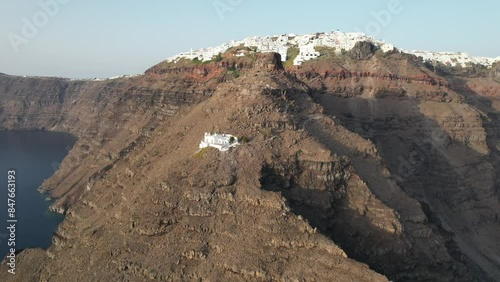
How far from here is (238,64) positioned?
121 metres

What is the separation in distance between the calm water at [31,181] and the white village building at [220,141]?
144 ft

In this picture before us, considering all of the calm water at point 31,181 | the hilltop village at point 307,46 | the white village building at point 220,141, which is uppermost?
the white village building at point 220,141

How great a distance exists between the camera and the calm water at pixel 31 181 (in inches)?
3275

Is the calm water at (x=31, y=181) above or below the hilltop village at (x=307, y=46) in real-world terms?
below

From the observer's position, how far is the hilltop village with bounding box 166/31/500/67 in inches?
5084

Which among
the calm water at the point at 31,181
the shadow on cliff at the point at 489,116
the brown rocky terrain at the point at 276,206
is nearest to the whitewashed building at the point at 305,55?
the brown rocky terrain at the point at 276,206

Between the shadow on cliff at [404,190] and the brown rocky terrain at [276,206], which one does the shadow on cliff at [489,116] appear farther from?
the shadow on cliff at [404,190]

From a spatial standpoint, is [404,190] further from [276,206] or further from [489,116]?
[489,116]

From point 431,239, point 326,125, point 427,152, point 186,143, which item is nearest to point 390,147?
point 427,152

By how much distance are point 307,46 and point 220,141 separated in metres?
89.2

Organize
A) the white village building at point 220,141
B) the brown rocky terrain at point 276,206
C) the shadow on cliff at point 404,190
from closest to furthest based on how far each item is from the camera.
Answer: the brown rocky terrain at point 276,206 < the shadow on cliff at point 404,190 < the white village building at point 220,141

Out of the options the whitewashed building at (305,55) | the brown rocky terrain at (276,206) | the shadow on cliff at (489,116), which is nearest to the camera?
the brown rocky terrain at (276,206)

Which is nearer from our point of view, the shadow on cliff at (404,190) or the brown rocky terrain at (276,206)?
the brown rocky terrain at (276,206)

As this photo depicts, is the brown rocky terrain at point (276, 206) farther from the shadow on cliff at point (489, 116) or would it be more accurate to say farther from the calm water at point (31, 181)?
the calm water at point (31, 181)
